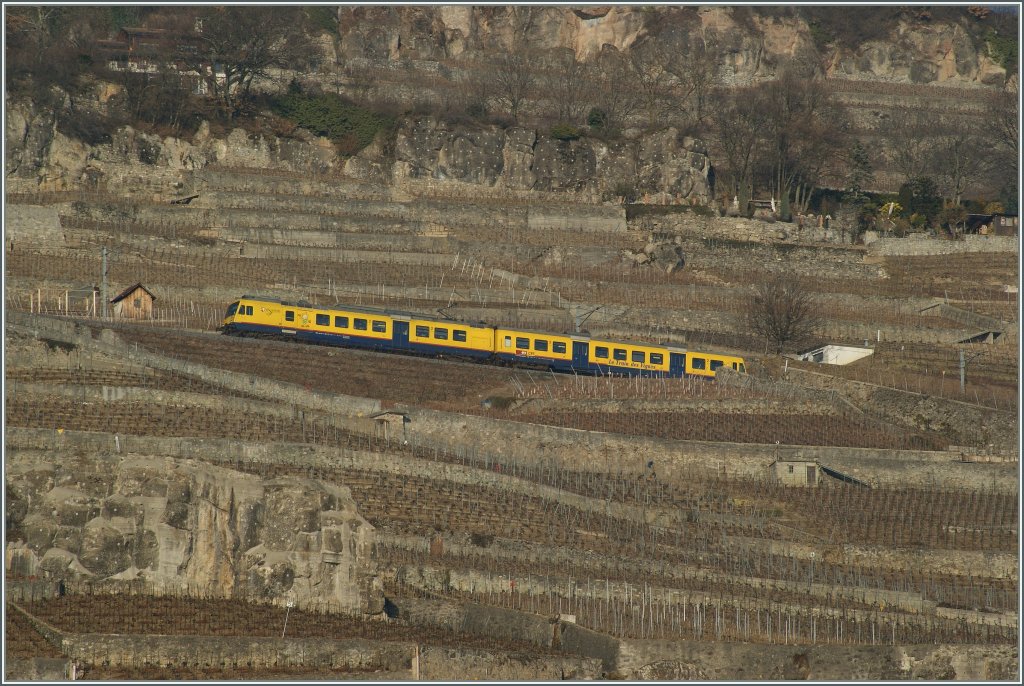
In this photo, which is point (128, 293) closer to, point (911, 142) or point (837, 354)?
point (837, 354)

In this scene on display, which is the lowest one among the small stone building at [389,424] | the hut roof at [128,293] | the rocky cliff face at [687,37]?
the small stone building at [389,424]

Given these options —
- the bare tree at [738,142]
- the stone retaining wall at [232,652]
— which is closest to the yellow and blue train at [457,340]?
the bare tree at [738,142]

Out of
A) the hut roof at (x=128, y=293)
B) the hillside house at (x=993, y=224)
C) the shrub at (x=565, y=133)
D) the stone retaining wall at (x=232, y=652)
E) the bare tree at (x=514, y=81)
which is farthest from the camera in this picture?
the bare tree at (x=514, y=81)

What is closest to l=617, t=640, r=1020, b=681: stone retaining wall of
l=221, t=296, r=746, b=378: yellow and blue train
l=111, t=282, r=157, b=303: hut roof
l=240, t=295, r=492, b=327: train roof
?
l=221, t=296, r=746, b=378: yellow and blue train

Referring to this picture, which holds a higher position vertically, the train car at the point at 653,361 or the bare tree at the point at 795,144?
the bare tree at the point at 795,144

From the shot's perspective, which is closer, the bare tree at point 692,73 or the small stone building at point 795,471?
the small stone building at point 795,471

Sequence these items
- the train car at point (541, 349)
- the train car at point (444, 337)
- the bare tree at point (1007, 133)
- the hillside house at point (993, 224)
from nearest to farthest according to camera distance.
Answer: the train car at point (444, 337) < the train car at point (541, 349) < the hillside house at point (993, 224) < the bare tree at point (1007, 133)

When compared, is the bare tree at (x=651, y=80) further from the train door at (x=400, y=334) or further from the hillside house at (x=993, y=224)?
the train door at (x=400, y=334)
